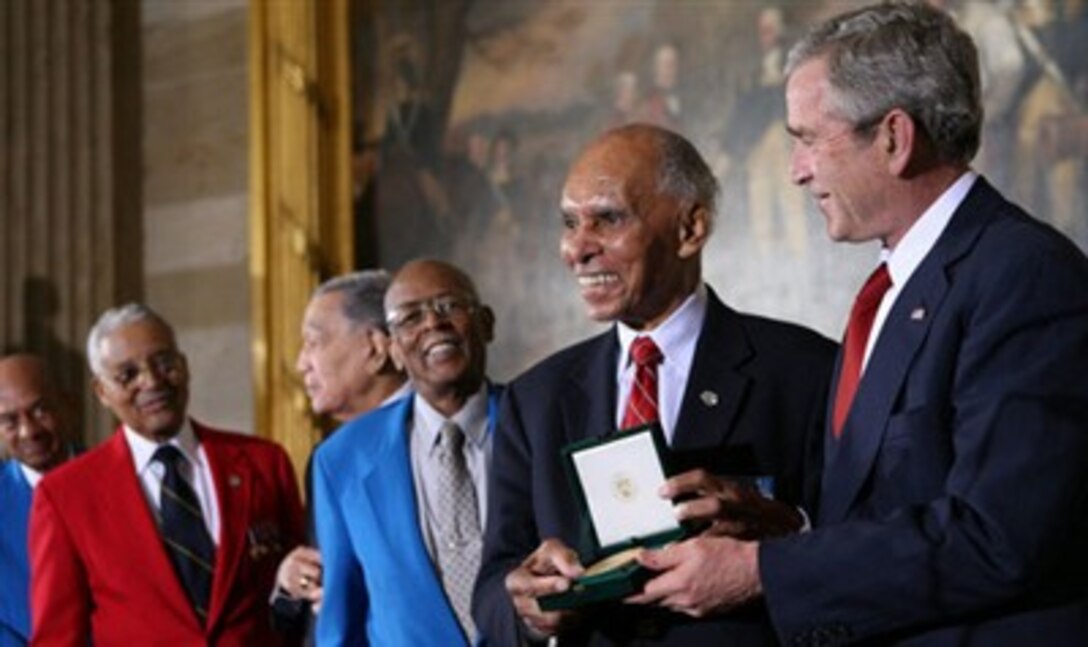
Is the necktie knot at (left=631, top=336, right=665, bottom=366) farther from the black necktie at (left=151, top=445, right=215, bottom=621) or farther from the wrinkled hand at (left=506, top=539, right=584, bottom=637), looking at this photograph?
the black necktie at (left=151, top=445, right=215, bottom=621)

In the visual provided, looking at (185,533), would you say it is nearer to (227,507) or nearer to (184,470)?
(227,507)

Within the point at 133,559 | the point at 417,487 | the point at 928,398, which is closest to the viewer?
the point at 928,398

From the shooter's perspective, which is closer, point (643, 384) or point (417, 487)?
point (643, 384)

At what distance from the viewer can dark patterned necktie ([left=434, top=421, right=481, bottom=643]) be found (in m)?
5.59

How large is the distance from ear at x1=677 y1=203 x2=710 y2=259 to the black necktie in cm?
Answer: 295

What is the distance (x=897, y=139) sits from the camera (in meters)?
3.68

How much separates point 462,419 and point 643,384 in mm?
1459

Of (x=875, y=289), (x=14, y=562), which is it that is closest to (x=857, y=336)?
(x=875, y=289)

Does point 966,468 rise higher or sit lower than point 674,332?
lower

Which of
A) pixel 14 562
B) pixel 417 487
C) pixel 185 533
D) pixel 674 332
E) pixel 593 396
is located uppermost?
pixel 674 332

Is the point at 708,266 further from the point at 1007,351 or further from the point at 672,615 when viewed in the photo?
the point at 1007,351

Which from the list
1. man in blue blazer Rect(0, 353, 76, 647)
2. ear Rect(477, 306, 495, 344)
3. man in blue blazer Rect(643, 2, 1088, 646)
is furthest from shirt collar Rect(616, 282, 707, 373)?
man in blue blazer Rect(0, 353, 76, 647)

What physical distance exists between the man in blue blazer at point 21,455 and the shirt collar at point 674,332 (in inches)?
159

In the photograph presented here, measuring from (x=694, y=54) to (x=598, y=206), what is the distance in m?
5.65
